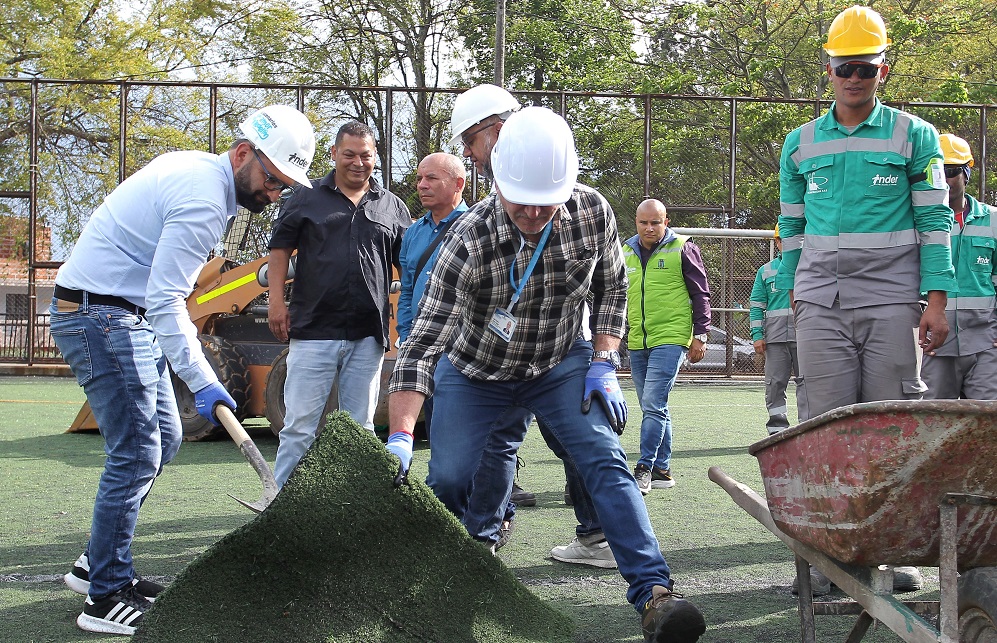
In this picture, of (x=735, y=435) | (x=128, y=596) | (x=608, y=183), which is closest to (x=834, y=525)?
(x=128, y=596)

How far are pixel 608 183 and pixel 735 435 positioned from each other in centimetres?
813

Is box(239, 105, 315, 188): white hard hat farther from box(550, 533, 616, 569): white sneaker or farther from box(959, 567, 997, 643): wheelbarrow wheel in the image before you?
box(959, 567, 997, 643): wheelbarrow wheel

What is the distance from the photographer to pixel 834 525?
270cm

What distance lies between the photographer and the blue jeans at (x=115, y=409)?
364 cm

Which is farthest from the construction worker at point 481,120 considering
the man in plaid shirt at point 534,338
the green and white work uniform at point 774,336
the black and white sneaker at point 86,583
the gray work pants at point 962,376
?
the green and white work uniform at point 774,336

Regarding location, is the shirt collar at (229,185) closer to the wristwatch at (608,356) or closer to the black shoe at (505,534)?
the wristwatch at (608,356)

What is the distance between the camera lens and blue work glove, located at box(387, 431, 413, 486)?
120 inches

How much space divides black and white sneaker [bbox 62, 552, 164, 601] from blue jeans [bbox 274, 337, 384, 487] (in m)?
1.15

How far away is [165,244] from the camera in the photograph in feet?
11.6

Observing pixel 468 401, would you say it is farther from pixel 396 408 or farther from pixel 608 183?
pixel 608 183

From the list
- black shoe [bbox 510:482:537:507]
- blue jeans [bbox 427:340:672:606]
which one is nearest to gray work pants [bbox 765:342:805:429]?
black shoe [bbox 510:482:537:507]

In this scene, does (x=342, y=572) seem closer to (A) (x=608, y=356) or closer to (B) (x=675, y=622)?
(B) (x=675, y=622)

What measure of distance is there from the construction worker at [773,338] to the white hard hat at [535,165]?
512 cm

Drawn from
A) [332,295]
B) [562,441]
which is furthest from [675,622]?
[332,295]
